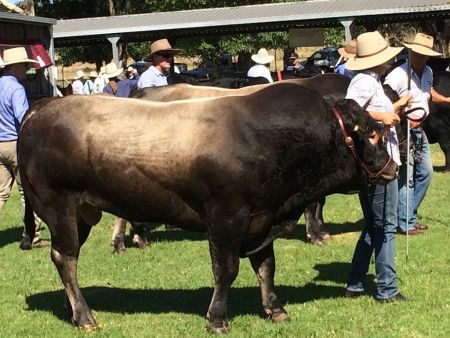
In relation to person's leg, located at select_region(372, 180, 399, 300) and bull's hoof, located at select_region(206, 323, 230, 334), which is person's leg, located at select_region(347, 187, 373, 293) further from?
bull's hoof, located at select_region(206, 323, 230, 334)

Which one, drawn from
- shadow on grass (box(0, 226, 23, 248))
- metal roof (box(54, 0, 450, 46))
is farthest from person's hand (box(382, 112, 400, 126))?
metal roof (box(54, 0, 450, 46))

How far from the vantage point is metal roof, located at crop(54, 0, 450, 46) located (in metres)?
22.5

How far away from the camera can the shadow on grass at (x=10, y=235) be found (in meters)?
9.92

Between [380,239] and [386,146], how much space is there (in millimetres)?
846

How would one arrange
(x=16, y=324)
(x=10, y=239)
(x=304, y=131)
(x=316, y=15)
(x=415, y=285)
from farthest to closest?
(x=316, y=15) < (x=10, y=239) < (x=415, y=285) < (x=16, y=324) < (x=304, y=131)

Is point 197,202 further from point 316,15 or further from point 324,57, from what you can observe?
point 324,57

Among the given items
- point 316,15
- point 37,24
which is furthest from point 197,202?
point 316,15

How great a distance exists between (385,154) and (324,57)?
98.3 ft

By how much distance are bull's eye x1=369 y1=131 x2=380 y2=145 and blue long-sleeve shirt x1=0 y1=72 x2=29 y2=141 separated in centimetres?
477

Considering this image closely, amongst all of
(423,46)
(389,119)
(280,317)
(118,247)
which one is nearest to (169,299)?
(280,317)

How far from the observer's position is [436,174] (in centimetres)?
1350

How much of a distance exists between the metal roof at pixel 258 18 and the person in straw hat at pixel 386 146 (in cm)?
1659

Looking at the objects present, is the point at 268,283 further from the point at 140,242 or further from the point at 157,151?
the point at 140,242

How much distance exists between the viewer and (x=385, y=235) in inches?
242
